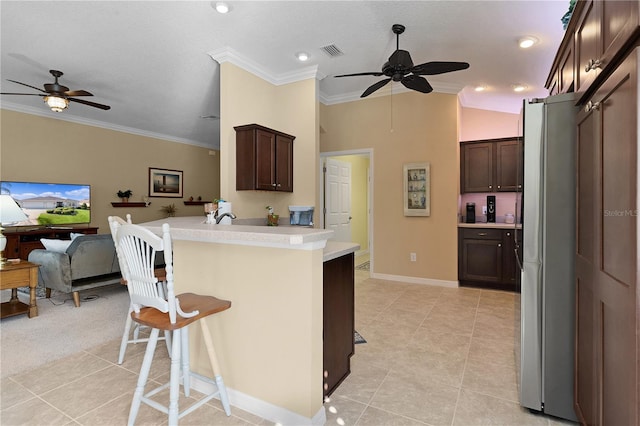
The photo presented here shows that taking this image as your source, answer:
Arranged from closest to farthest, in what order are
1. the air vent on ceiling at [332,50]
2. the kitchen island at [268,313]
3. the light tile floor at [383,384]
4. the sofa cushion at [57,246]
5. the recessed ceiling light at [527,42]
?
the kitchen island at [268,313] < the light tile floor at [383,384] < the recessed ceiling light at [527,42] < the air vent on ceiling at [332,50] < the sofa cushion at [57,246]

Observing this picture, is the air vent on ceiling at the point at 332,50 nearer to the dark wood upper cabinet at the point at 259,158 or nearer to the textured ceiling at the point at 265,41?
the textured ceiling at the point at 265,41

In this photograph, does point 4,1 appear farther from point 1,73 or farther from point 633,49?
point 633,49

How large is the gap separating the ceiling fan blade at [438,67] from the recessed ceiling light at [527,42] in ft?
2.63

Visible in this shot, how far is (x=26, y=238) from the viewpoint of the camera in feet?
17.1

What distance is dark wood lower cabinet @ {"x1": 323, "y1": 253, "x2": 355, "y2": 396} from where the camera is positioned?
6.17 ft

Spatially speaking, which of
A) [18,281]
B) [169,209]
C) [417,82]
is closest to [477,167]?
[417,82]

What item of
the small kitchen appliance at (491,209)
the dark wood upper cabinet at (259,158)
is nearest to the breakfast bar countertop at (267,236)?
the dark wood upper cabinet at (259,158)

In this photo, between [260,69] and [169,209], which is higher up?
[260,69]

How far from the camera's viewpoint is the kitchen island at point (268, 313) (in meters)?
1.62

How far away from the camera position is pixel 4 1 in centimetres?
264

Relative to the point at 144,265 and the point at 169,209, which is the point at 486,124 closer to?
the point at 144,265

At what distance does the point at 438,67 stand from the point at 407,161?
2004 mm

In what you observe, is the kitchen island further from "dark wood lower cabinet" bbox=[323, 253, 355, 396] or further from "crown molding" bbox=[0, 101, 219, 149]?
"crown molding" bbox=[0, 101, 219, 149]

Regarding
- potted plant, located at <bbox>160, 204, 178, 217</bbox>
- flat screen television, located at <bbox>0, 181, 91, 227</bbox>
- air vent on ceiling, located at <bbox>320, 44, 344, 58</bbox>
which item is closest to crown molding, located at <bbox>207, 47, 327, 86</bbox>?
air vent on ceiling, located at <bbox>320, 44, 344, 58</bbox>
